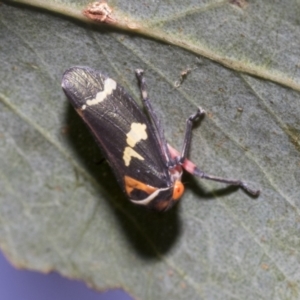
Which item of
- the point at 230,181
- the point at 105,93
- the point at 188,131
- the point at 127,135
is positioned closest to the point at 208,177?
the point at 230,181

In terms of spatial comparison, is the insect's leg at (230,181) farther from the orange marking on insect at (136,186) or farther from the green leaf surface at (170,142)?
the orange marking on insect at (136,186)

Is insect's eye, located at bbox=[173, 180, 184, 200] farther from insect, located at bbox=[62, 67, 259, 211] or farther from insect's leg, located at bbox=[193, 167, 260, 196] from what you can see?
insect's leg, located at bbox=[193, 167, 260, 196]

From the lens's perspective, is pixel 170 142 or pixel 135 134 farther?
pixel 170 142

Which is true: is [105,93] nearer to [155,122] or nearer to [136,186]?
[155,122]

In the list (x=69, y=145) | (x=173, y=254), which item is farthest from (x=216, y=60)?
(x=173, y=254)

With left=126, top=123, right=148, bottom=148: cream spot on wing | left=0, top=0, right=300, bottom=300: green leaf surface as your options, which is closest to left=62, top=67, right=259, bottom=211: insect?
left=126, top=123, right=148, bottom=148: cream spot on wing
